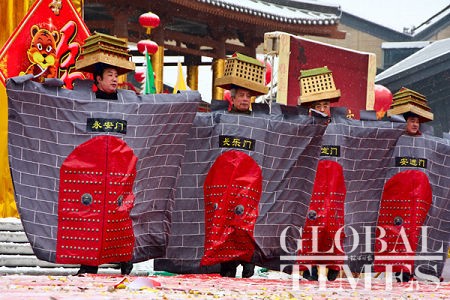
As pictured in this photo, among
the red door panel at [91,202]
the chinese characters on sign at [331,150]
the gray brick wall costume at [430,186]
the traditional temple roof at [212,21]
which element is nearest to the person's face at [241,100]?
the chinese characters on sign at [331,150]

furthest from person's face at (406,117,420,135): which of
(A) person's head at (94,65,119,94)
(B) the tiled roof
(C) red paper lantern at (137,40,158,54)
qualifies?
(B) the tiled roof

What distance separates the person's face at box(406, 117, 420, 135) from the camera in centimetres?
904

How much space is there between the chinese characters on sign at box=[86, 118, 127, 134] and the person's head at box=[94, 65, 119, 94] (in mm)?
215

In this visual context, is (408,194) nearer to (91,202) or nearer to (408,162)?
(408,162)

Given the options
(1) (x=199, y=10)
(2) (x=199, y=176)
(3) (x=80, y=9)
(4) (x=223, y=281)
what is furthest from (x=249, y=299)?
(1) (x=199, y=10)

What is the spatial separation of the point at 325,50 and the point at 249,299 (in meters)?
8.55

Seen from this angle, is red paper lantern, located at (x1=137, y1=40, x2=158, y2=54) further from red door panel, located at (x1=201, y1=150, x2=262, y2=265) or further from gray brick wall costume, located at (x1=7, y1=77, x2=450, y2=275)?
red door panel, located at (x1=201, y1=150, x2=262, y2=265)

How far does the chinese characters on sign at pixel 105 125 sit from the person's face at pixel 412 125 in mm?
2959

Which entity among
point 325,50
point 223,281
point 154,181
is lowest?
point 223,281

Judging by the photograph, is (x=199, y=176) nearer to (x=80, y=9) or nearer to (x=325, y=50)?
(x=80, y=9)

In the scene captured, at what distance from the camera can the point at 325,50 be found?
13.1 meters

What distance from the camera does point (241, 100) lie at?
788 centimetres

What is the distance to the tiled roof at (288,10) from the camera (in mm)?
18395

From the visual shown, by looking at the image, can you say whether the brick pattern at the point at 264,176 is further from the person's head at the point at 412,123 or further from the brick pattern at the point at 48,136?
the person's head at the point at 412,123
